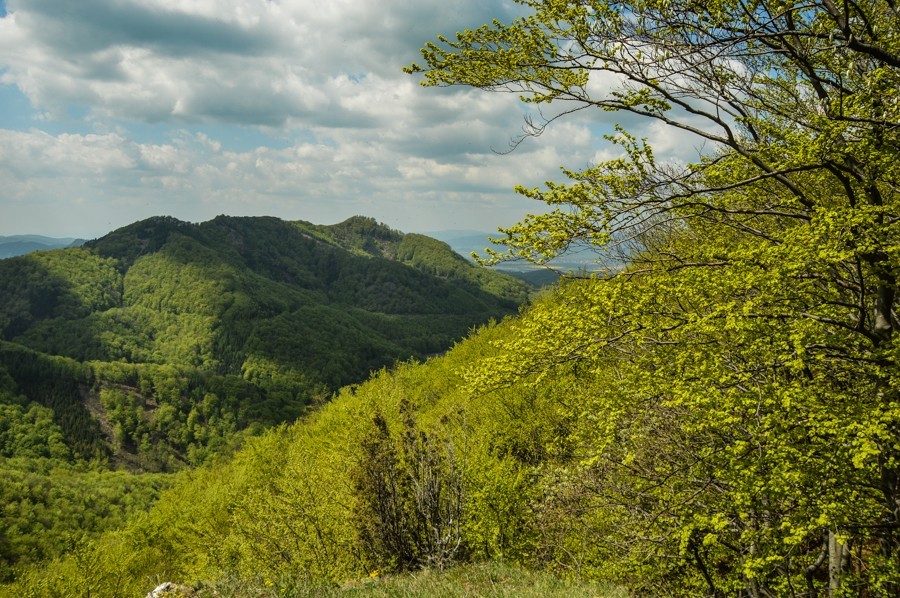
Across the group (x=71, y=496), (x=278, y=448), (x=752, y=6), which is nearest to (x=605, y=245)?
(x=752, y=6)

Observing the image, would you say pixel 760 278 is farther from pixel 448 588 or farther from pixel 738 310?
pixel 448 588

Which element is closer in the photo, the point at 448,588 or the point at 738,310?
the point at 738,310

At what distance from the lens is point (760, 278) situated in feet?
22.0

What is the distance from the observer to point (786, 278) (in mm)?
6852

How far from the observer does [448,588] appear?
848cm

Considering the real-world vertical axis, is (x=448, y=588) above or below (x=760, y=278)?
below

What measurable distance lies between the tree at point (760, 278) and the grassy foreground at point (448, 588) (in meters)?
2.02

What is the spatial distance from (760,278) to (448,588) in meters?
6.84

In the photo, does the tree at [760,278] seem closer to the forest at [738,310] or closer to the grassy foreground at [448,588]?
the forest at [738,310]

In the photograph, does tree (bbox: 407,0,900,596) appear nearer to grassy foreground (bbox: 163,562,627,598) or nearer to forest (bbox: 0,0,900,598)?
forest (bbox: 0,0,900,598)

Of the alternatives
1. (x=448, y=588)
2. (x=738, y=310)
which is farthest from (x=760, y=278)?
(x=448, y=588)

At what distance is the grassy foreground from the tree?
2.02 m

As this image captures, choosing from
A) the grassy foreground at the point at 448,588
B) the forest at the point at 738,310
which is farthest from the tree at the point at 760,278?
the grassy foreground at the point at 448,588

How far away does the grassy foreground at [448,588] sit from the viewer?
7895 millimetres
